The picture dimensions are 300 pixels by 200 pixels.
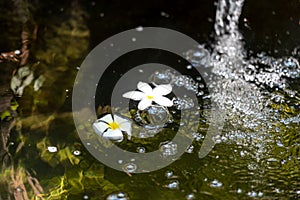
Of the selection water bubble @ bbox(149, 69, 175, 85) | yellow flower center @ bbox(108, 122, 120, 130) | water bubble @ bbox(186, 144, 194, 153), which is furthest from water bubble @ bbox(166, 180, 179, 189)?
water bubble @ bbox(149, 69, 175, 85)

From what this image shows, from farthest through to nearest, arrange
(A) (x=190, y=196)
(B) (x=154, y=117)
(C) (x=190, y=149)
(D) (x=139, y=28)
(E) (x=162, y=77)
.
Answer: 1. (D) (x=139, y=28)
2. (E) (x=162, y=77)
3. (B) (x=154, y=117)
4. (C) (x=190, y=149)
5. (A) (x=190, y=196)

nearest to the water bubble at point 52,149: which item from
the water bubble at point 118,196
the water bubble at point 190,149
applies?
the water bubble at point 118,196

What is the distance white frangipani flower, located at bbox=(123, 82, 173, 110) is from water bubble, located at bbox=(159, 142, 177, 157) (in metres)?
0.15

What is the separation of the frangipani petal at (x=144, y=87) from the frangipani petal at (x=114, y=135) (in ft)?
0.54

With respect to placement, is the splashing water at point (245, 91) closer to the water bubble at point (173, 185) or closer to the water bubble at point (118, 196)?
the water bubble at point (173, 185)

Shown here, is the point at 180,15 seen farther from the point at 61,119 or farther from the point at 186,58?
the point at 61,119

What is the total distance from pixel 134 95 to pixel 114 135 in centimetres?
Answer: 15

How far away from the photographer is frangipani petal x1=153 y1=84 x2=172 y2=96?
4.42 feet

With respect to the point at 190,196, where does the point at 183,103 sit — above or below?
above

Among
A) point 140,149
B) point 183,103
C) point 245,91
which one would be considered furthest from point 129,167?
point 245,91

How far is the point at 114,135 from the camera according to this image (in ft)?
4.04

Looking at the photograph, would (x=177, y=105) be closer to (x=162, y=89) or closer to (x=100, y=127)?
(x=162, y=89)

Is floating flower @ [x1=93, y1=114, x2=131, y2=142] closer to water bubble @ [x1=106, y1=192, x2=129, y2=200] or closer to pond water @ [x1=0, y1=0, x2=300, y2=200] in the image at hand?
pond water @ [x1=0, y1=0, x2=300, y2=200]

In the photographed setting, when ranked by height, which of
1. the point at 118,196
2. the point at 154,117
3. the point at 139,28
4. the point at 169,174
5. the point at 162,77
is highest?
the point at 139,28
